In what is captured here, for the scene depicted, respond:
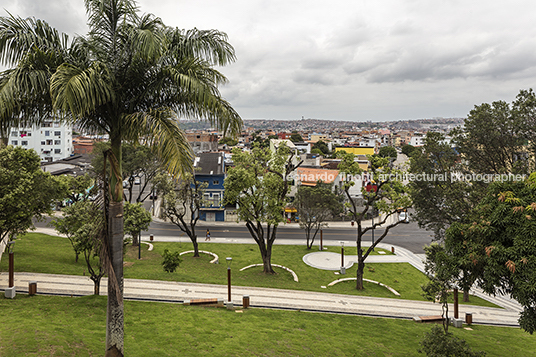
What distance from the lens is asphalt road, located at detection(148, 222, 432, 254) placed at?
3988cm

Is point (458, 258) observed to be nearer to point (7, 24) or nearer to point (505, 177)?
point (505, 177)

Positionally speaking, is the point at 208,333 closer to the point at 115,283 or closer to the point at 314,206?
the point at 115,283

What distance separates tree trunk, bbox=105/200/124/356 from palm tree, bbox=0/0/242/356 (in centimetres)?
2

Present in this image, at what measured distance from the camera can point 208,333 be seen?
13289 mm

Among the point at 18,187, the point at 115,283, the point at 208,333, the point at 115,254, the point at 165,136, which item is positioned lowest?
the point at 208,333

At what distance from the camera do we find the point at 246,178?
2438 cm

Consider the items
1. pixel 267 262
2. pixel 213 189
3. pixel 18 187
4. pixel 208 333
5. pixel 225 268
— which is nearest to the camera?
pixel 208 333

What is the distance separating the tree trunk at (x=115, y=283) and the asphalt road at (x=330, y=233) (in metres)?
31.9

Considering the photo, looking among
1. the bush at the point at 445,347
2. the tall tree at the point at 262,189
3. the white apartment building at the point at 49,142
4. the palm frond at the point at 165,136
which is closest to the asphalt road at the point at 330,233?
the tall tree at the point at 262,189

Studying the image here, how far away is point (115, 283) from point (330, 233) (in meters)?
38.9

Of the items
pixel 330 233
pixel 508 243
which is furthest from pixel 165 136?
pixel 330 233

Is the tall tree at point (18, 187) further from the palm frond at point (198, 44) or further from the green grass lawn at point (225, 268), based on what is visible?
the palm frond at point (198, 44)

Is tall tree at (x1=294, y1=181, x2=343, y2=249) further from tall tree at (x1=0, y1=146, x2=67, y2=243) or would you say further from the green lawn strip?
tall tree at (x1=0, y1=146, x2=67, y2=243)

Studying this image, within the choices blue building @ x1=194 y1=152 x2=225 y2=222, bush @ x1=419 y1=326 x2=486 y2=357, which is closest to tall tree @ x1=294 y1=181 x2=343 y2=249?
blue building @ x1=194 y1=152 x2=225 y2=222
